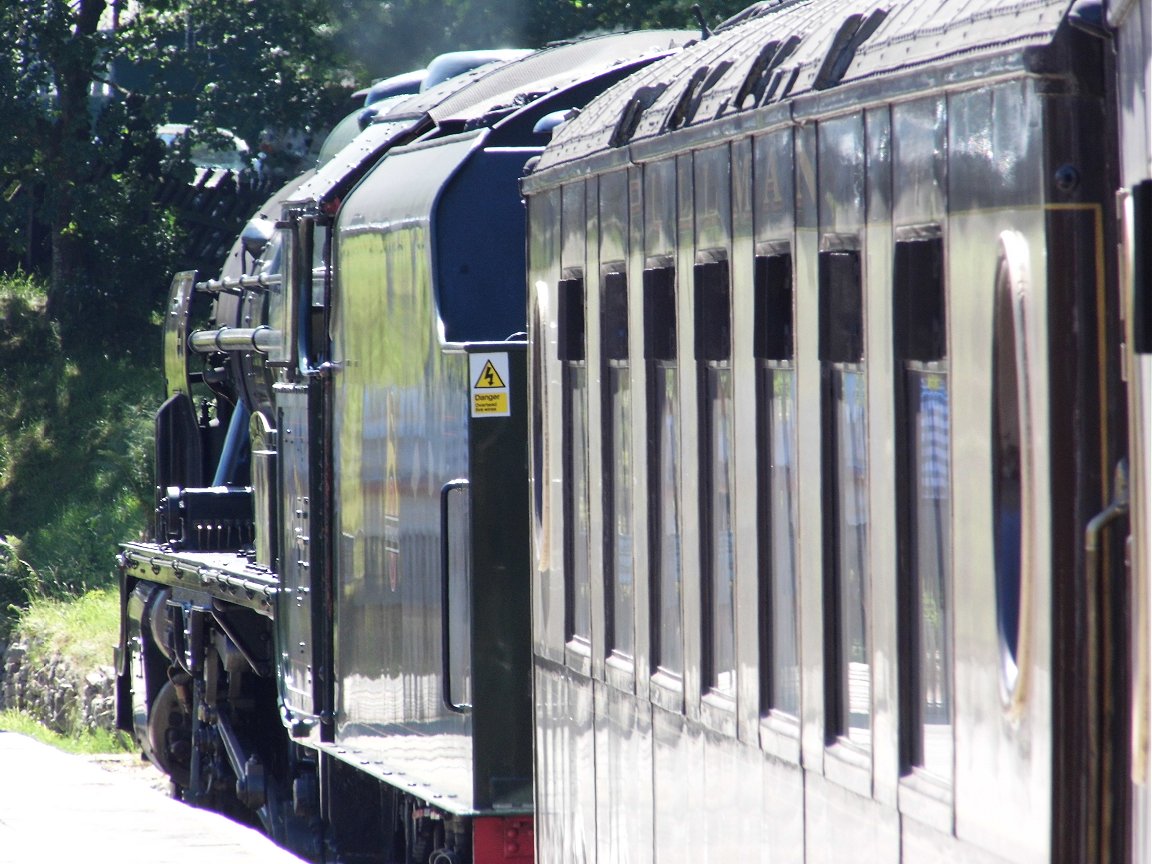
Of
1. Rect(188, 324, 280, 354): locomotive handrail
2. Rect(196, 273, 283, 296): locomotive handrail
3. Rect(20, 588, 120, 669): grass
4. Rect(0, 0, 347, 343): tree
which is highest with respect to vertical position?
Rect(0, 0, 347, 343): tree

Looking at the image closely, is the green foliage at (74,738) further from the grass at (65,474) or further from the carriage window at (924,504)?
the carriage window at (924,504)

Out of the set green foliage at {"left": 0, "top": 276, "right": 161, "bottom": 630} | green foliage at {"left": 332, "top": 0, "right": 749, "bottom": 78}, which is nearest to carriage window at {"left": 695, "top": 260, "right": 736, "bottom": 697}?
green foliage at {"left": 0, "top": 276, "right": 161, "bottom": 630}

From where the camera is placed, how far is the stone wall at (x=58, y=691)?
17062 millimetres

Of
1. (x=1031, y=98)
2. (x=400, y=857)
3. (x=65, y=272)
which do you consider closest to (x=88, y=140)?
(x=65, y=272)

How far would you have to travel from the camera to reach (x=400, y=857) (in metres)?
8.19

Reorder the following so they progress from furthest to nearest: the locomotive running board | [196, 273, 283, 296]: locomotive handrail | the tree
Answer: the tree → [196, 273, 283, 296]: locomotive handrail → the locomotive running board

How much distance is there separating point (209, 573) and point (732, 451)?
5.73 metres

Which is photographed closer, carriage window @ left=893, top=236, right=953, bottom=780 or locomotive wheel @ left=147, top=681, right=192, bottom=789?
carriage window @ left=893, top=236, right=953, bottom=780

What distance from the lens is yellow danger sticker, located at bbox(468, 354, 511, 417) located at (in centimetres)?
630

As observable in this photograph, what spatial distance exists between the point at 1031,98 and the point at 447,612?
150 inches

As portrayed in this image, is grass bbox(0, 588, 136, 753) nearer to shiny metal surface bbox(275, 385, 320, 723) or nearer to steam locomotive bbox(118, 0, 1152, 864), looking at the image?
steam locomotive bbox(118, 0, 1152, 864)

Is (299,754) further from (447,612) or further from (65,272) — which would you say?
(65,272)

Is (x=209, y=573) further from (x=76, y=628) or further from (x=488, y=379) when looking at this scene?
(x=76, y=628)

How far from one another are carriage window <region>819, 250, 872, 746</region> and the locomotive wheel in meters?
7.91
